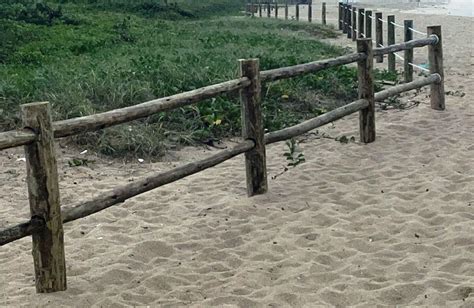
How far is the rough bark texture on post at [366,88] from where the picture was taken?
23.2ft

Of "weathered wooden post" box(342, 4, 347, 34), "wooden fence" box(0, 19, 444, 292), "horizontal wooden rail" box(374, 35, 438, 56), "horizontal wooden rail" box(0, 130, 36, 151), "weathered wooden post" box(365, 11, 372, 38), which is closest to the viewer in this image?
"horizontal wooden rail" box(0, 130, 36, 151)

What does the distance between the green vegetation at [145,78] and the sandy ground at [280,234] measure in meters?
0.50

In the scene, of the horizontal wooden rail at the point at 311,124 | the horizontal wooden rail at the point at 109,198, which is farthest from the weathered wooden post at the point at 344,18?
the horizontal wooden rail at the point at 109,198

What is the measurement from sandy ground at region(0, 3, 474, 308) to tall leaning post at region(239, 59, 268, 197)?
0.13 m

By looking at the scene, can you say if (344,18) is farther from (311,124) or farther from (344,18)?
(311,124)

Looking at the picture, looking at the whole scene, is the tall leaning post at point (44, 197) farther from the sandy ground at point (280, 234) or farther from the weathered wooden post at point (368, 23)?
the weathered wooden post at point (368, 23)

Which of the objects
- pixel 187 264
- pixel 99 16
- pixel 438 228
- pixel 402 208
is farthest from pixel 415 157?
pixel 99 16

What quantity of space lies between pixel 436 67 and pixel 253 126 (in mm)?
3963

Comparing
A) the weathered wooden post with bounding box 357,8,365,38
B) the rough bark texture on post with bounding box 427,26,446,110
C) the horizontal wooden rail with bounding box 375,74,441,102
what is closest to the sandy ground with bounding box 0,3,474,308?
the horizontal wooden rail with bounding box 375,74,441,102

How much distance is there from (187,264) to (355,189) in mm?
1885

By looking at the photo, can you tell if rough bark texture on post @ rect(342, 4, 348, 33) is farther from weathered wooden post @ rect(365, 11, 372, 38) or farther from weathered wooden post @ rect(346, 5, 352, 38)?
weathered wooden post @ rect(365, 11, 372, 38)

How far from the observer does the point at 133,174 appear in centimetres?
658

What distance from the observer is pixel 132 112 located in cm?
442

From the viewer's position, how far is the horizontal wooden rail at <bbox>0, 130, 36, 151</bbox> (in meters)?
3.56
